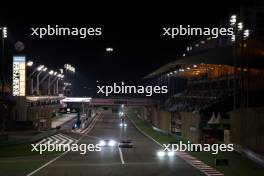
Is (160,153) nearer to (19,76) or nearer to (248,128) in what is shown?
(248,128)

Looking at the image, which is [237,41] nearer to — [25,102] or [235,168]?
[235,168]

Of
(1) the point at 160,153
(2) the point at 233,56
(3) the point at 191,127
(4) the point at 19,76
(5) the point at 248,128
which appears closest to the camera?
(5) the point at 248,128

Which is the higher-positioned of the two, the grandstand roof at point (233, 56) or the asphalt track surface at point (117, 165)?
the grandstand roof at point (233, 56)

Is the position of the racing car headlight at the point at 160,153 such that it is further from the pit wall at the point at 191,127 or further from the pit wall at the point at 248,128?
the pit wall at the point at 191,127

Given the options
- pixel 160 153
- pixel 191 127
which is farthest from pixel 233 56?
pixel 160 153

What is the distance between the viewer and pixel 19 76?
273 feet

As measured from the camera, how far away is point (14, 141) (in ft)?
204

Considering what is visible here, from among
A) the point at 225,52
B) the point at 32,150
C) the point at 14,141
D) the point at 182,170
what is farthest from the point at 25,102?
the point at 182,170

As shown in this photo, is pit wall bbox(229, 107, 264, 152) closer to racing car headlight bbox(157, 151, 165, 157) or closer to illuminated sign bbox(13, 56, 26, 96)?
racing car headlight bbox(157, 151, 165, 157)

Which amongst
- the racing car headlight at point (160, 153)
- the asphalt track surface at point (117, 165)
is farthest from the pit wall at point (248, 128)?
the racing car headlight at point (160, 153)

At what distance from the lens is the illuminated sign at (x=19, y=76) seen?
272 ft

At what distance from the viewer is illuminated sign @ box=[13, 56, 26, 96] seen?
272 feet

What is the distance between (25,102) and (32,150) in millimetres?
30355

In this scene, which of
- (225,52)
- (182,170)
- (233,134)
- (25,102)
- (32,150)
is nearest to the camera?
(182,170)
